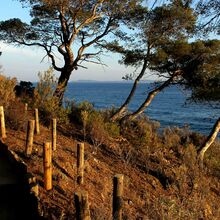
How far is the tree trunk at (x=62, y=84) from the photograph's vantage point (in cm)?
1791

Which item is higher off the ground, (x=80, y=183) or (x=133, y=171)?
(x=80, y=183)

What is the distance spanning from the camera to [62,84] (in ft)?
59.1

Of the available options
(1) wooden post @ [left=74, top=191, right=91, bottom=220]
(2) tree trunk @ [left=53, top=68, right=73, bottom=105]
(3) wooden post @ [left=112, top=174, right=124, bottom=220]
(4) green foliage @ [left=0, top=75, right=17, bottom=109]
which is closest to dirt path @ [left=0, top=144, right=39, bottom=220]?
(3) wooden post @ [left=112, top=174, right=124, bottom=220]

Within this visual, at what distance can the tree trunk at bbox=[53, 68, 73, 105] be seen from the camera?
17.9m

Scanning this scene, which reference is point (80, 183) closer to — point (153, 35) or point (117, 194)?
point (117, 194)

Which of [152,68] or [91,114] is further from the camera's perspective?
[152,68]

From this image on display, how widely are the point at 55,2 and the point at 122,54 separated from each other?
13.0 feet

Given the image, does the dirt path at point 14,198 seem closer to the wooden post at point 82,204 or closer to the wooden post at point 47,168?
the wooden post at point 47,168

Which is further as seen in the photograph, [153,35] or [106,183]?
[153,35]

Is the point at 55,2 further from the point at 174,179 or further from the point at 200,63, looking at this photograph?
the point at 174,179

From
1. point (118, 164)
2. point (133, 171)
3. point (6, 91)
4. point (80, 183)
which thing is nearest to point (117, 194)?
point (80, 183)

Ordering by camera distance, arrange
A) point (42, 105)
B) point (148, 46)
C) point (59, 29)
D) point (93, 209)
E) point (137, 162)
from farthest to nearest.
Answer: point (59, 29) < point (148, 46) < point (42, 105) < point (137, 162) < point (93, 209)

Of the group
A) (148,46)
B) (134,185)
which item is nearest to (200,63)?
(148,46)

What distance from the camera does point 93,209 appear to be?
7492mm
